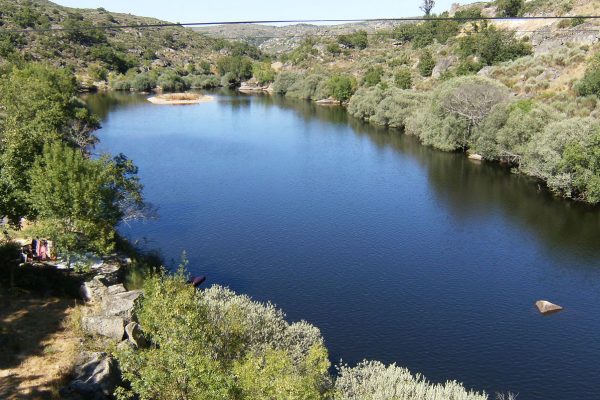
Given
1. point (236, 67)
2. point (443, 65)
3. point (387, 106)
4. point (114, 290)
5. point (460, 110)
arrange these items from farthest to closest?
point (236, 67) → point (443, 65) → point (387, 106) → point (460, 110) → point (114, 290)

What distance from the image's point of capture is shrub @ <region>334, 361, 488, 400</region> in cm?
1844

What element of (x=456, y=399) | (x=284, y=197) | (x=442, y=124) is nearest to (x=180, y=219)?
Result: (x=284, y=197)

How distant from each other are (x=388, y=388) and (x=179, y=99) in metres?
110

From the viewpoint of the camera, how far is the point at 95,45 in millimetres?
147625

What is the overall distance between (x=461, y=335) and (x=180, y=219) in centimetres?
2364

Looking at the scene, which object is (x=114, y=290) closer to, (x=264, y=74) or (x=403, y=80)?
(x=403, y=80)

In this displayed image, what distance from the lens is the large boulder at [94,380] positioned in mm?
16156

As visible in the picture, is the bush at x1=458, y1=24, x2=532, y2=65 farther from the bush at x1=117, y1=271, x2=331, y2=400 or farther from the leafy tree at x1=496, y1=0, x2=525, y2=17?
the bush at x1=117, y1=271, x2=331, y2=400

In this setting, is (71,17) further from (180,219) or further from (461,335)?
(461,335)

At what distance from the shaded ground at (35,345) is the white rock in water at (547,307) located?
79.3 ft

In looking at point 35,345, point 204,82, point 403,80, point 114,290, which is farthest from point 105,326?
point 204,82

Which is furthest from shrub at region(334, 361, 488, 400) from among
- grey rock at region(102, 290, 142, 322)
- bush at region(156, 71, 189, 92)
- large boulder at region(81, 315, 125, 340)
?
bush at region(156, 71, 189, 92)

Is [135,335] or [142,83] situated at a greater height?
[142,83]

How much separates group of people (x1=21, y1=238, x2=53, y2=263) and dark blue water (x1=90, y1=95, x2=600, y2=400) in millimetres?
8500
